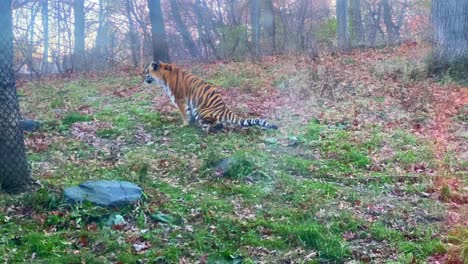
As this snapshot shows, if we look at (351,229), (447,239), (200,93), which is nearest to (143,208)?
(351,229)

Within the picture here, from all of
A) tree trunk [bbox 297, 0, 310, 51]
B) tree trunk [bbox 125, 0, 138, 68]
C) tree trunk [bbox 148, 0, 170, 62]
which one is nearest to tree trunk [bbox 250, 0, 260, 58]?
tree trunk [bbox 297, 0, 310, 51]

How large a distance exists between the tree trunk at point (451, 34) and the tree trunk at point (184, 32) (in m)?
11.7

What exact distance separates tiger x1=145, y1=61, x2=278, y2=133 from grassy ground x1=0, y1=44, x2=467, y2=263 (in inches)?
10.6

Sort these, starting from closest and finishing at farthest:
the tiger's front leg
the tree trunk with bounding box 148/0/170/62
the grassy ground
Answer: the grassy ground < the tiger's front leg < the tree trunk with bounding box 148/0/170/62

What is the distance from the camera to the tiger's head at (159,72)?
39.1 ft

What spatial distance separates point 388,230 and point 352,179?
1.70 meters

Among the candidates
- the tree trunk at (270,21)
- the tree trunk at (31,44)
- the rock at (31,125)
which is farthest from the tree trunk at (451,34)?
the tree trunk at (31,44)

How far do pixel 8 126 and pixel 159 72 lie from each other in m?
5.79

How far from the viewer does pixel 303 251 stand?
18.2 ft

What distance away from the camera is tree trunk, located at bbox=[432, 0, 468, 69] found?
45.8 ft

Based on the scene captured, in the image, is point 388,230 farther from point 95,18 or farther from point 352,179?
point 95,18

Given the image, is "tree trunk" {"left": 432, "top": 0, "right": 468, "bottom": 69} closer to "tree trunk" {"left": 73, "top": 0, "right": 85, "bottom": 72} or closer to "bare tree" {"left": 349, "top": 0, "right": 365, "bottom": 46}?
"bare tree" {"left": 349, "top": 0, "right": 365, "bottom": 46}

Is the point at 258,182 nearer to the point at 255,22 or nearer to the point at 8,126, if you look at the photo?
the point at 8,126

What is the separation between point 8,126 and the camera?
644cm
